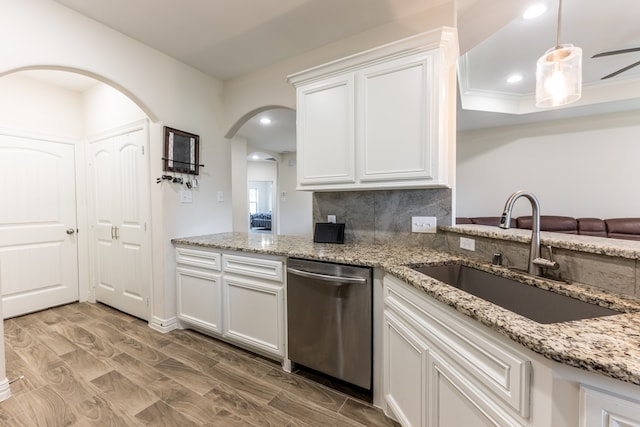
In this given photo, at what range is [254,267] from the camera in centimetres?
207

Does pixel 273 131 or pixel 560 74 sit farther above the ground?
pixel 273 131

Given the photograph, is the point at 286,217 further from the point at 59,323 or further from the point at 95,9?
the point at 95,9

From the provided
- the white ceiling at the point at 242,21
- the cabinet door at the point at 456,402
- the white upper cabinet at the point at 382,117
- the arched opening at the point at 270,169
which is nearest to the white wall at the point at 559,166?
the arched opening at the point at 270,169

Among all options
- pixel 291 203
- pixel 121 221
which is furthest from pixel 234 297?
pixel 291 203

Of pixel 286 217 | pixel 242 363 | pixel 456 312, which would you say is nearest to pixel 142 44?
pixel 242 363

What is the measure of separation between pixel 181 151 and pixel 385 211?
6.85 feet

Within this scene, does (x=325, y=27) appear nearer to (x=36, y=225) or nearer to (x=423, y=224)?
(x=423, y=224)

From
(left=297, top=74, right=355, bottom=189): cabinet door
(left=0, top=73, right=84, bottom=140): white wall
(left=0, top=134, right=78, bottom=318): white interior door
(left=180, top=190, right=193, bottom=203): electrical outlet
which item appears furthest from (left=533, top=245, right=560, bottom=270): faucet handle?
(left=0, top=73, right=84, bottom=140): white wall

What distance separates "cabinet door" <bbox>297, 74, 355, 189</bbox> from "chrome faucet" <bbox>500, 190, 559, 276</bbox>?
3.25 ft

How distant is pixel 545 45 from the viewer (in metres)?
2.74

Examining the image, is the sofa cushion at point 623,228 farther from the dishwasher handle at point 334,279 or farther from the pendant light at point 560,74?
the dishwasher handle at point 334,279

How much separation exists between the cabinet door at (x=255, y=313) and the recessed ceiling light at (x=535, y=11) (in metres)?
2.89

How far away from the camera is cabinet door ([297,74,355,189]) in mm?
1942

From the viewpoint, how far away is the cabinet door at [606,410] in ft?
1.81
